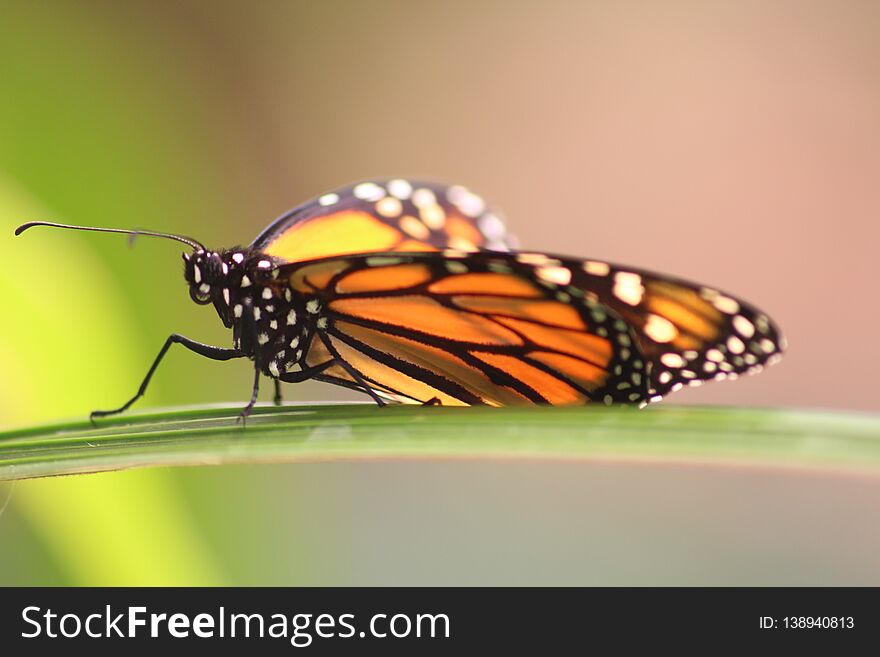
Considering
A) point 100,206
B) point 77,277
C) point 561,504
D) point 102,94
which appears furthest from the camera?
point 561,504

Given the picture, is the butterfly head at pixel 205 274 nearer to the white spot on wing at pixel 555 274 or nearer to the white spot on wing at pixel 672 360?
the white spot on wing at pixel 555 274

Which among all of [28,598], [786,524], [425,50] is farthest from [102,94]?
[786,524]

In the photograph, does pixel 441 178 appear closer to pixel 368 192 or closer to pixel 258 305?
pixel 368 192

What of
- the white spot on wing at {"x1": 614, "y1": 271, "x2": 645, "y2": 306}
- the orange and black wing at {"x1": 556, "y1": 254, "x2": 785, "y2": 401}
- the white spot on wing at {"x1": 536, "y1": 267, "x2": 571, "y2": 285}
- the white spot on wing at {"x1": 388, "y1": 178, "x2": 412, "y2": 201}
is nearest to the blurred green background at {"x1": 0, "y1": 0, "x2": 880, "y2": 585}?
the orange and black wing at {"x1": 556, "y1": 254, "x2": 785, "y2": 401}

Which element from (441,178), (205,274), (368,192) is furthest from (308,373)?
(441,178)

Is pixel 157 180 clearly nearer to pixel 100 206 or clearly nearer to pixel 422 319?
pixel 100 206

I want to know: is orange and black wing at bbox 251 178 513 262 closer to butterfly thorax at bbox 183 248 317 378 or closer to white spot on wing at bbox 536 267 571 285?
butterfly thorax at bbox 183 248 317 378
